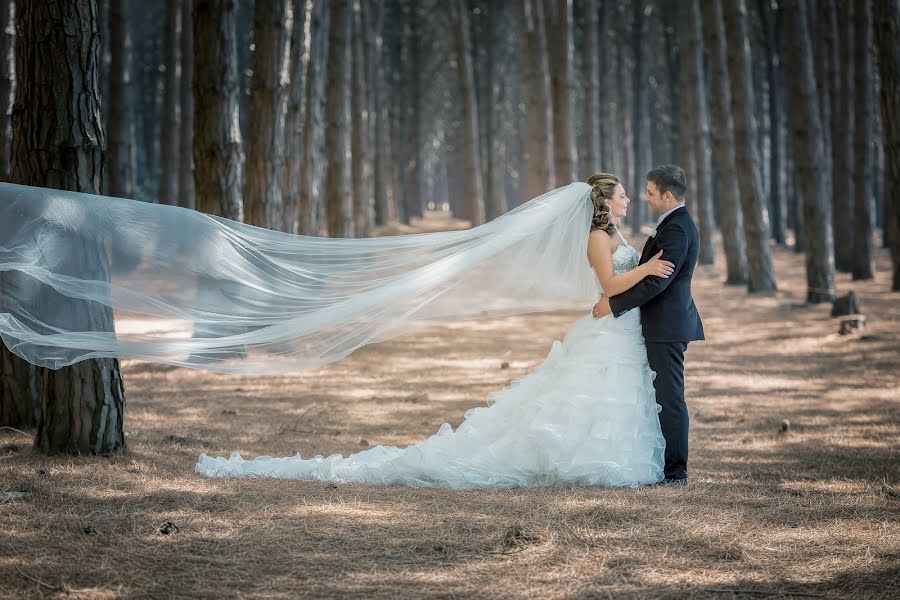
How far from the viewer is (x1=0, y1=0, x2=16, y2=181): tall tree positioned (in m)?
8.12

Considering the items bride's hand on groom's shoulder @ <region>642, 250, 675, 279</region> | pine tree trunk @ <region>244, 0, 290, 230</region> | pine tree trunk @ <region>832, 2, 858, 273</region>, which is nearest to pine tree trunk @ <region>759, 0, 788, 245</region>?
pine tree trunk @ <region>832, 2, 858, 273</region>

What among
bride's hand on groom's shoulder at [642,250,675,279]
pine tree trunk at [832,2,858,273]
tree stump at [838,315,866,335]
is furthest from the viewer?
pine tree trunk at [832,2,858,273]

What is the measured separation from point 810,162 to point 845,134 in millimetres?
3372

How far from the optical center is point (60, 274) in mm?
5211

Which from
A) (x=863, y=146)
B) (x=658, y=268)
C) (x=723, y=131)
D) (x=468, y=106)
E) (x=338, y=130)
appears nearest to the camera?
(x=658, y=268)

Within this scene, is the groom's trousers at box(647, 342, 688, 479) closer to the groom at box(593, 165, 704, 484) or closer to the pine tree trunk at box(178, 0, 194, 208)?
the groom at box(593, 165, 704, 484)

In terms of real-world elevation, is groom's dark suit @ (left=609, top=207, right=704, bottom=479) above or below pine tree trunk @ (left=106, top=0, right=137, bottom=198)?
below

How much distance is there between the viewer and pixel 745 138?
1672 centimetres

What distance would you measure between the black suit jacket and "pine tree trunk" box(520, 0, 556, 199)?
12.4 m

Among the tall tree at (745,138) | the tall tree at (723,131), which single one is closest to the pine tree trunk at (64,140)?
the tall tree at (745,138)

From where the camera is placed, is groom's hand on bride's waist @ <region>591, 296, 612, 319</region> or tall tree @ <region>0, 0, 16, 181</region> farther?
tall tree @ <region>0, 0, 16, 181</region>

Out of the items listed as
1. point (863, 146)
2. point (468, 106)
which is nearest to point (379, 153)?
point (468, 106)

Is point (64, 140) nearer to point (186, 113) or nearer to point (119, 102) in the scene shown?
point (119, 102)

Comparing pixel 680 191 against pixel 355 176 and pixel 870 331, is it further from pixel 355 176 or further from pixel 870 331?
pixel 355 176
